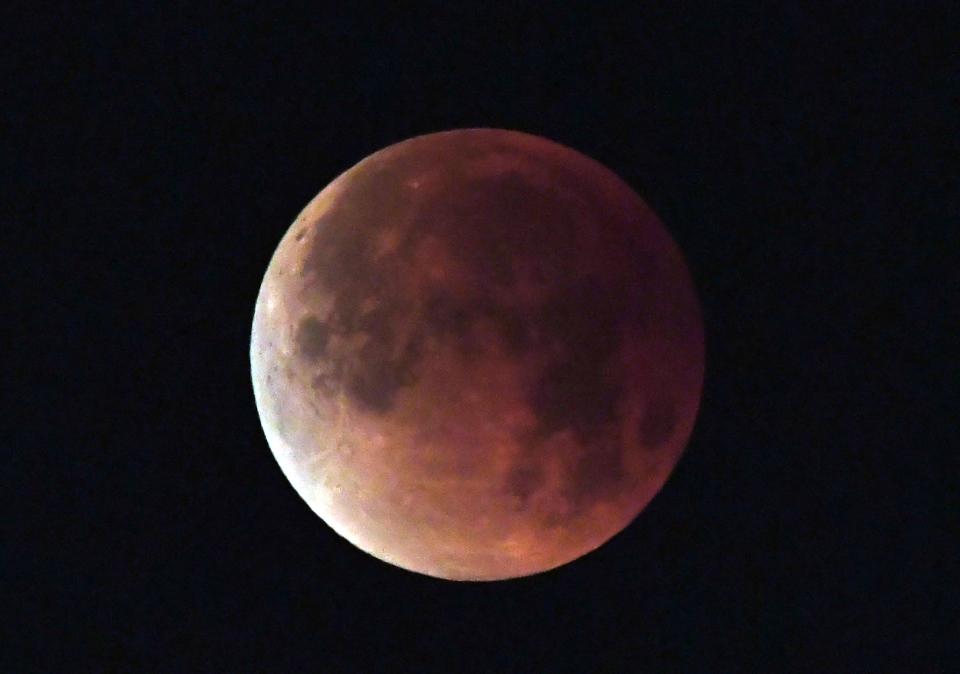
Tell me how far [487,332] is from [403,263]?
606 mm

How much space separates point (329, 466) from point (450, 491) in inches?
29.1

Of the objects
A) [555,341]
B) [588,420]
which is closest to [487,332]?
[555,341]

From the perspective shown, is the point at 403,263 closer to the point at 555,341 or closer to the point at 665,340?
the point at 555,341

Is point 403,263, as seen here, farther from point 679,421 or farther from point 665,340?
point 679,421

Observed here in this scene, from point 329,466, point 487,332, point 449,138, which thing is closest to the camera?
point 487,332

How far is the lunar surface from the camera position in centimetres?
506

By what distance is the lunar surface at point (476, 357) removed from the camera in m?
5.06

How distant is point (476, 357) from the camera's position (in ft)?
16.4

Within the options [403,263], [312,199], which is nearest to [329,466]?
[403,263]

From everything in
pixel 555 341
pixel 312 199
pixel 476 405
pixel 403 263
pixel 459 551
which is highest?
pixel 312 199

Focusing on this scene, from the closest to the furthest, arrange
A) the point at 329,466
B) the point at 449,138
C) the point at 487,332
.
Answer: the point at 487,332
the point at 329,466
the point at 449,138

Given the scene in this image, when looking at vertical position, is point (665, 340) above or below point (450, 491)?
above

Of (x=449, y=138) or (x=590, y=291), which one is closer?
(x=590, y=291)

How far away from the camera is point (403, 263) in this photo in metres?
5.19
